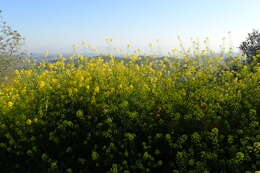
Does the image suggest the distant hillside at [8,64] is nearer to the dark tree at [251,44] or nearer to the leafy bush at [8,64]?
the leafy bush at [8,64]

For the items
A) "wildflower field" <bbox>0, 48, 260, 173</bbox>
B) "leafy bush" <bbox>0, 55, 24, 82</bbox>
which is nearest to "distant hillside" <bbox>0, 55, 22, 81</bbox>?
"leafy bush" <bbox>0, 55, 24, 82</bbox>

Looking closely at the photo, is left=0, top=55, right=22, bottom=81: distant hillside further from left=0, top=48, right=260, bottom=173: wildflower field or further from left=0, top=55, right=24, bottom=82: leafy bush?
left=0, top=48, right=260, bottom=173: wildflower field

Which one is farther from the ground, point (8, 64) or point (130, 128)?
point (8, 64)

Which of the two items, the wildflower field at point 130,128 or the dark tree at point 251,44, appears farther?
the dark tree at point 251,44

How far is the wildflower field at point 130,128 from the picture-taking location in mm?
3611

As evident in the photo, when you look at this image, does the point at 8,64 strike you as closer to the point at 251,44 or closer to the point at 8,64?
the point at 8,64

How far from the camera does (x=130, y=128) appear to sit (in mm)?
4023

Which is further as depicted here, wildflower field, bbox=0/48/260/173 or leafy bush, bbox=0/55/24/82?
leafy bush, bbox=0/55/24/82

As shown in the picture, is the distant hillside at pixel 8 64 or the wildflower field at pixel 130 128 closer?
the wildflower field at pixel 130 128

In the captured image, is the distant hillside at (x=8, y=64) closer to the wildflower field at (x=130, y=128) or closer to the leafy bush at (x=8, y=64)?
the leafy bush at (x=8, y=64)

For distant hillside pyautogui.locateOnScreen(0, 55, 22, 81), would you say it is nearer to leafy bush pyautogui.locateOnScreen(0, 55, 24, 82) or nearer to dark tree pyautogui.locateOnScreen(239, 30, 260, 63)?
leafy bush pyautogui.locateOnScreen(0, 55, 24, 82)

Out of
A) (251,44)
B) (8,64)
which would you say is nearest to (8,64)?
(8,64)

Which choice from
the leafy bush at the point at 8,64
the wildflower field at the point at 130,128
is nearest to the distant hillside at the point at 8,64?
the leafy bush at the point at 8,64

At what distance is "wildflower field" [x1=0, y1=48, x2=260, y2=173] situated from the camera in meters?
3.61
